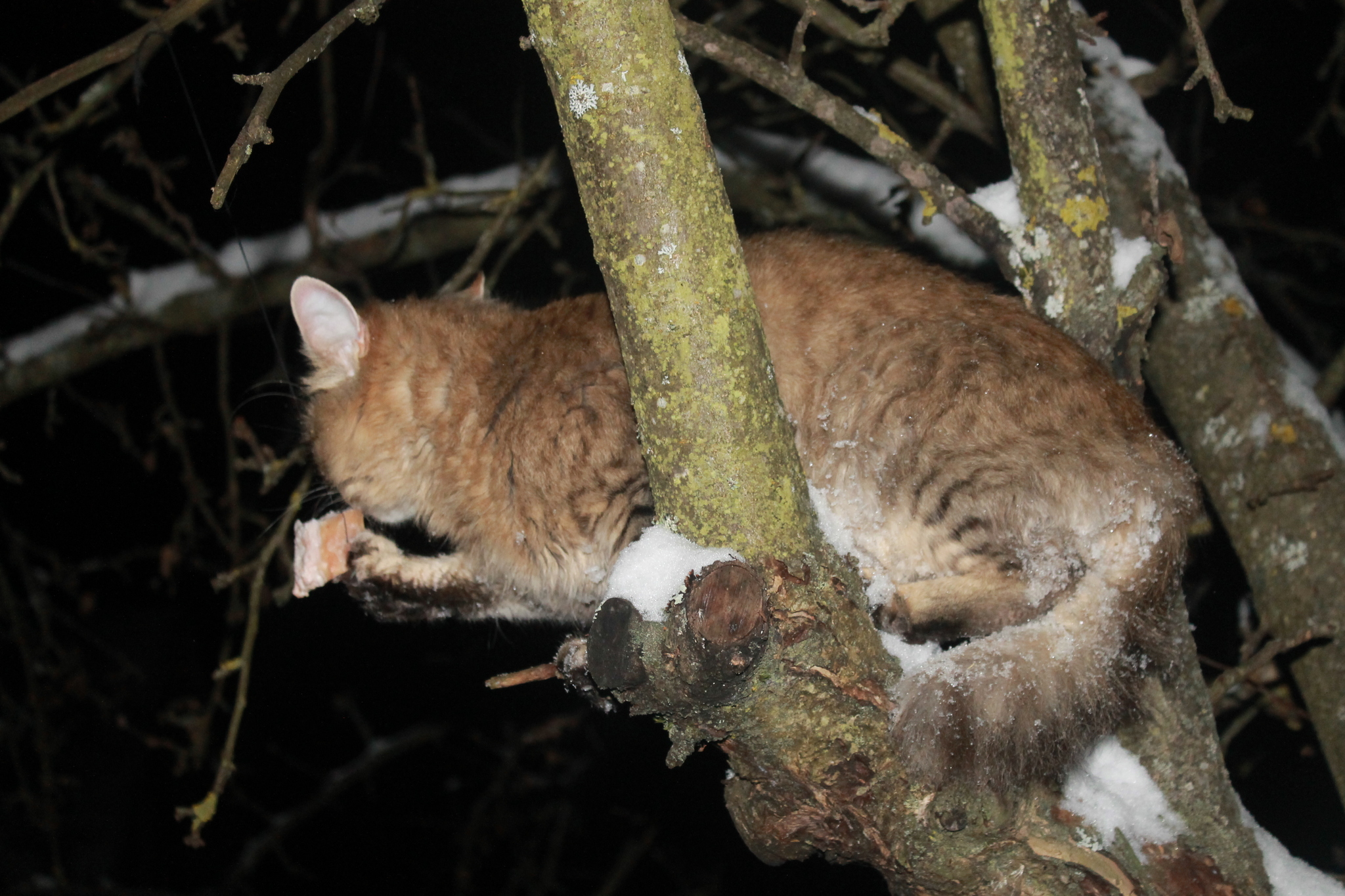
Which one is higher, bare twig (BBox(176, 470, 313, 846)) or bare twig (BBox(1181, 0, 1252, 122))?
bare twig (BBox(1181, 0, 1252, 122))

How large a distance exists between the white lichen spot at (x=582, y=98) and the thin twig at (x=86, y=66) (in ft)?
3.99

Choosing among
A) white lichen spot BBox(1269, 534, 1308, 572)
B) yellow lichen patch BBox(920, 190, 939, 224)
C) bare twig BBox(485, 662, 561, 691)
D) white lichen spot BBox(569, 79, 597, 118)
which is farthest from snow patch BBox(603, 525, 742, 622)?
white lichen spot BBox(1269, 534, 1308, 572)

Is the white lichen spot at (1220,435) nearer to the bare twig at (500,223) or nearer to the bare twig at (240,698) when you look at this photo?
the bare twig at (500,223)

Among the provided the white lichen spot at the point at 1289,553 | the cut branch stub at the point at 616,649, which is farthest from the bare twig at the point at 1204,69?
the cut branch stub at the point at 616,649

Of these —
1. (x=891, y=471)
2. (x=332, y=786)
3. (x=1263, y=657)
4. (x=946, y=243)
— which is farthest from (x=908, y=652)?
(x=332, y=786)

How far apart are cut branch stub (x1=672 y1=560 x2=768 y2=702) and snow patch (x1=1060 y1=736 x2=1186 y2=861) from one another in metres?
0.87

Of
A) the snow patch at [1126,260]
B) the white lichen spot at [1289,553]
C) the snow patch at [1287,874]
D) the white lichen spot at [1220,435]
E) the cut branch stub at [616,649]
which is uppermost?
the snow patch at [1126,260]

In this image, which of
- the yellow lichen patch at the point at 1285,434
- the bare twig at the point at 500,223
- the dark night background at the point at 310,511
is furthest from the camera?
the dark night background at the point at 310,511

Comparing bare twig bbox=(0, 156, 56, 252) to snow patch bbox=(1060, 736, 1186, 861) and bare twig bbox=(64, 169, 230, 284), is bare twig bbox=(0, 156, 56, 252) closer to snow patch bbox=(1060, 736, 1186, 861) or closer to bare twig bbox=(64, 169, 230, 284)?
bare twig bbox=(64, 169, 230, 284)

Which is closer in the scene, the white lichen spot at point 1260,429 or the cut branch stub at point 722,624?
the cut branch stub at point 722,624

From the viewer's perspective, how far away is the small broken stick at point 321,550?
287cm

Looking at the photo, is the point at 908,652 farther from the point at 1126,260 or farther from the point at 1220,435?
the point at 1220,435

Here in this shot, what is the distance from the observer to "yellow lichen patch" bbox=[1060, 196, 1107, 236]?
89.4 inches

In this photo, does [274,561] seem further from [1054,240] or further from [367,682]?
[1054,240]
